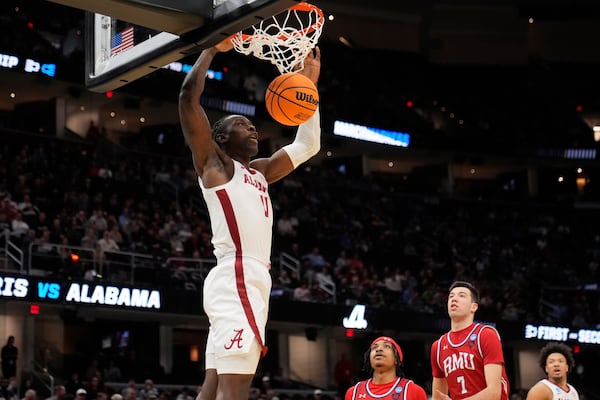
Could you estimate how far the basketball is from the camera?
6.24 meters

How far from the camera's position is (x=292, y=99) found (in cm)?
626

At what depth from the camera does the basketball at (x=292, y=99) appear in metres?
6.24

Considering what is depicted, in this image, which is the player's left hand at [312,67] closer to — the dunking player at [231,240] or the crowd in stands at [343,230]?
the dunking player at [231,240]

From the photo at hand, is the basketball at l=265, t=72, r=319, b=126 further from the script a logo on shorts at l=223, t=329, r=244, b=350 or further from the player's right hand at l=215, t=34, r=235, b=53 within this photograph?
the script a logo on shorts at l=223, t=329, r=244, b=350

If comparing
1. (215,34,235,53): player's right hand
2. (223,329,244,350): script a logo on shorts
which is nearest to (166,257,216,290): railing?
(215,34,235,53): player's right hand

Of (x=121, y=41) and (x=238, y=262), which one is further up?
(x=121, y=41)

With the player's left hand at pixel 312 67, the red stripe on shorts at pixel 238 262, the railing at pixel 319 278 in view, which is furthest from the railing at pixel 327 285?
the red stripe on shorts at pixel 238 262

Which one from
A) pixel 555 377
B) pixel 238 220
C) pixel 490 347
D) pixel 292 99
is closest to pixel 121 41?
pixel 292 99

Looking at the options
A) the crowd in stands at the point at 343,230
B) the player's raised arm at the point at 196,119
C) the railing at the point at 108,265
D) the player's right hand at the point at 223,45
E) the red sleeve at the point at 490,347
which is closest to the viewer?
the player's raised arm at the point at 196,119

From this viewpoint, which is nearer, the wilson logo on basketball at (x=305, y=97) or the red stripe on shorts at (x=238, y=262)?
the red stripe on shorts at (x=238, y=262)

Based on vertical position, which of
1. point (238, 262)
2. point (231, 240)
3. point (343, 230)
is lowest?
point (238, 262)

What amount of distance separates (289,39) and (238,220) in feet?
5.60

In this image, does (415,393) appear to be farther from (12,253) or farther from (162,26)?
(12,253)

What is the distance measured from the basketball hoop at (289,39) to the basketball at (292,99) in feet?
1.23
